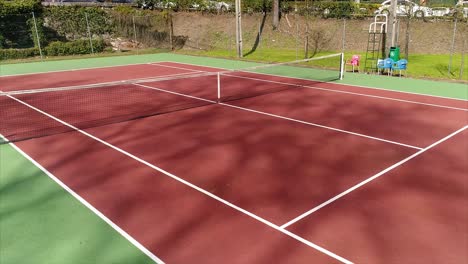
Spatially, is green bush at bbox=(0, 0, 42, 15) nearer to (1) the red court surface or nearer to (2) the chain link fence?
(2) the chain link fence

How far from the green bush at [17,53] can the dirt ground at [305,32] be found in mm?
11657

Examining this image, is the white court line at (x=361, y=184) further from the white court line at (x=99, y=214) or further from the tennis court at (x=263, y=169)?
the white court line at (x=99, y=214)

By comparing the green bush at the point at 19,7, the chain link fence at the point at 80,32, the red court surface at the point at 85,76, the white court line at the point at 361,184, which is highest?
the green bush at the point at 19,7

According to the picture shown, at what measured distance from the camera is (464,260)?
15.5 feet

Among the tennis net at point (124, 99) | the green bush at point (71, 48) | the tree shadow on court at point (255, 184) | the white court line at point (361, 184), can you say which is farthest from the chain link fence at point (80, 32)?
the white court line at point (361, 184)

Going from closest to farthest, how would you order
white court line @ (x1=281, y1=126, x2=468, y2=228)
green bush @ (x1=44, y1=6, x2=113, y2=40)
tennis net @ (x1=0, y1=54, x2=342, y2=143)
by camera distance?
white court line @ (x1=281, y1=126, x2=468, y2=228)
tennis net @ (x1=0, y1=54, x2=342, y2=143)
green bush @ (x1=44, y1=6, x2=113, y2=40)

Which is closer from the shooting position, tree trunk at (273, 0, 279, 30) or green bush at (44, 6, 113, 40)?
green bush at (44, 6, 113, 40)

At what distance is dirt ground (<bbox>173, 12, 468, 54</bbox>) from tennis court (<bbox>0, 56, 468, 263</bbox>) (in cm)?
1294

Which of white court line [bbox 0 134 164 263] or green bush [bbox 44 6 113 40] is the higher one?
green bush [bbox 44 6 113 40]

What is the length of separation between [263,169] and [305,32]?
959 inches

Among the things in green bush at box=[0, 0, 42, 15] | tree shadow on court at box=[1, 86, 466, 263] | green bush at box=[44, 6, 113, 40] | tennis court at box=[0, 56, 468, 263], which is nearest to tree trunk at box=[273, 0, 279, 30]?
green bush at box=[44, 6, 113, 40]

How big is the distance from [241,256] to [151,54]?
26439mm

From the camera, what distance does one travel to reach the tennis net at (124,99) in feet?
35.3

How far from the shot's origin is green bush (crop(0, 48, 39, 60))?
2559 centimetres
